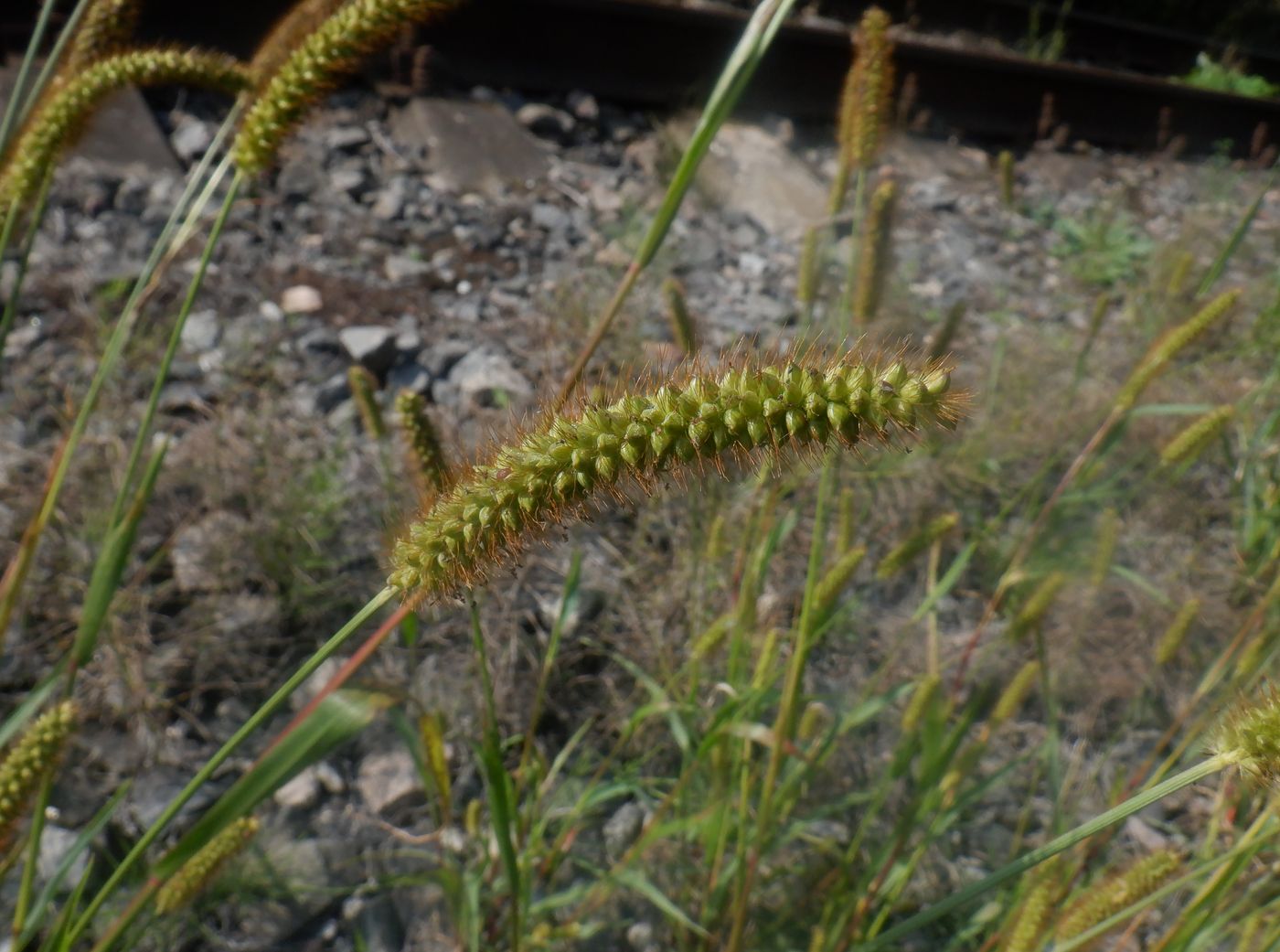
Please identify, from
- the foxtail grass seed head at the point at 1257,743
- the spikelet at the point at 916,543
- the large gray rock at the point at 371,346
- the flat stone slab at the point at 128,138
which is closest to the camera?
the foxtail grass seed head at the point at 1257,743

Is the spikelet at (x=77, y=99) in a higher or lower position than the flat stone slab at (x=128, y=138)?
higher

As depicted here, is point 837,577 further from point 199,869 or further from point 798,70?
point 798,70

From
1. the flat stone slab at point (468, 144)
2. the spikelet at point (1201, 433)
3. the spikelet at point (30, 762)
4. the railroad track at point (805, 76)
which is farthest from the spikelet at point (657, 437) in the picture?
the railroad track at point (805, 76)

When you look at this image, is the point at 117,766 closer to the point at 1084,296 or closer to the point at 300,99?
the point at 300,99

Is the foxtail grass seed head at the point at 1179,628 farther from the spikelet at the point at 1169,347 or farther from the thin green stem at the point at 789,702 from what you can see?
the thin green stem at the point at 789,702

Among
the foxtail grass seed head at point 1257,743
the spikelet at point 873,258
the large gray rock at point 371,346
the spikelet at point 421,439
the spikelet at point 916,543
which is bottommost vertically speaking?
the large gray rock at point 371,346

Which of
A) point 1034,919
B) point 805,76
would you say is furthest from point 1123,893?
point 805,76
